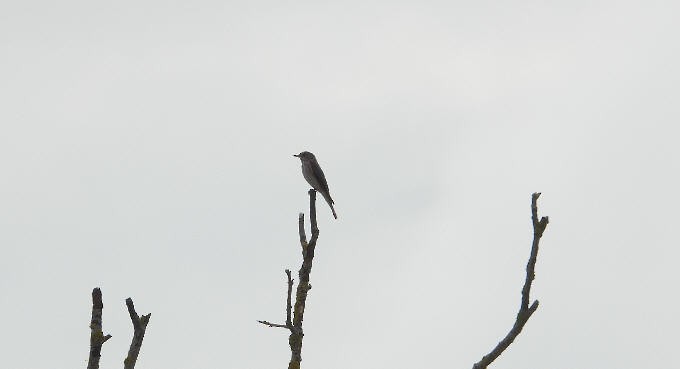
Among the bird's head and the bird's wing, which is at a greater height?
the bird's head

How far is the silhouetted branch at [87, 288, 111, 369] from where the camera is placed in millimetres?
7536

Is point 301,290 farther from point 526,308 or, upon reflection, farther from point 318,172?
point 318,172

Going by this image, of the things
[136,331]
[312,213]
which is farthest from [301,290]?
[136,331]

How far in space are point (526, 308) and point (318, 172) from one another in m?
16.0

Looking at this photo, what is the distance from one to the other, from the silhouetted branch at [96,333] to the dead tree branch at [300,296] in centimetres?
244

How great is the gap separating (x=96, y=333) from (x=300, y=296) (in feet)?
10.5

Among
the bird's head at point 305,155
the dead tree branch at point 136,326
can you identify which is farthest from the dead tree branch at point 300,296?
the bird's head at point 305,155

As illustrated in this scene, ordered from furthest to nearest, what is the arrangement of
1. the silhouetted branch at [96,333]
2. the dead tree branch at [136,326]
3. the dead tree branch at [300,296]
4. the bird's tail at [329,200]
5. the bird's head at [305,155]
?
the bird's head at [305,155] < the bird's tail at [329,200] < the dead tree branch at [300,296] < the dead tree branch at [136,326] < the silhouetted branch at [96,333]

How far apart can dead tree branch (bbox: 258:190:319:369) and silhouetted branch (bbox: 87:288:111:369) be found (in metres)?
2.44

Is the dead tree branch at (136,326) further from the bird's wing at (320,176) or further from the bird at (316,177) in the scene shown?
the bird's wing at (320,176)

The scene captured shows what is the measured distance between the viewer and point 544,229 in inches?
249

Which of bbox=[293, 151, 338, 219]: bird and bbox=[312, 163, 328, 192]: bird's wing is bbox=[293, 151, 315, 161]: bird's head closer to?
bbox=[293, 151, 338, 219]: bird

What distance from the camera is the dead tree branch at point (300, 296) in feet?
32.2

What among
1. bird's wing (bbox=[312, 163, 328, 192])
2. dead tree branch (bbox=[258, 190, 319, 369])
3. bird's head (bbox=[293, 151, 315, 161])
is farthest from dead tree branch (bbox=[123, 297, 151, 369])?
bird's head (bbox=[293, 151, 315, 161])
